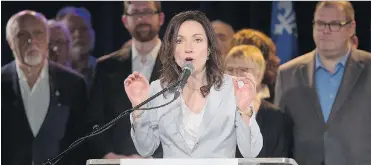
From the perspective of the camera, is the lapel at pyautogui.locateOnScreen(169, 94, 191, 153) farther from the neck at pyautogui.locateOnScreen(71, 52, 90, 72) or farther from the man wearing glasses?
the neck at pyautogui.locateOnScreen(71, 52, 90, 72)

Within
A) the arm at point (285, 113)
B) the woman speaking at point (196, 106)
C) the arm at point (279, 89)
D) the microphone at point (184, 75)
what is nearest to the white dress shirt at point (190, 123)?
the woman speaking at point (196, 106)

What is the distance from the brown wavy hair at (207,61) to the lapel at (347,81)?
180cm

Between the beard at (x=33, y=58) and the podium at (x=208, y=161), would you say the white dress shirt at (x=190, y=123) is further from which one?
the beard at (x=33, y=58)

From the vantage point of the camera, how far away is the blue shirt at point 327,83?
4945mm

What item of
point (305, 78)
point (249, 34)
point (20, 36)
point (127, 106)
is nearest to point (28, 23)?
point (20, 36)

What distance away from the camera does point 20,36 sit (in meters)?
5.31

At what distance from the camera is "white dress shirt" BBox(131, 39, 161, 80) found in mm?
5133

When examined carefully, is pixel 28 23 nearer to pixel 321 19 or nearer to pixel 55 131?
pixel 55 131

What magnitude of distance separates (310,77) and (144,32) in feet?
4.03

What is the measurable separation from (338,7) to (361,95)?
0.63 m

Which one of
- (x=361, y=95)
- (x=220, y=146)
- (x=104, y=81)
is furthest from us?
(x=104, y=81)

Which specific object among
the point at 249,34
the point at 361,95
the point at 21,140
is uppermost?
the point at 249,34

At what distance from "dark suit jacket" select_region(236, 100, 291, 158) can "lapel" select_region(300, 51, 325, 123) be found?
24 cm

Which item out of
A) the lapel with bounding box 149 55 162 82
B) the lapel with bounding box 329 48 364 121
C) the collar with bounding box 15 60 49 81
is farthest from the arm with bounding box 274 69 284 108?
the collar with bounding box 15 60 49 81
